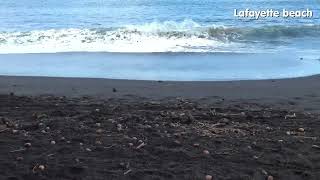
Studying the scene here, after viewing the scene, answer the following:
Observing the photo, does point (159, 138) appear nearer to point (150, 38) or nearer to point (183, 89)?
point (183, 89)

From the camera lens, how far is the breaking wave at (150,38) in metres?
17.0

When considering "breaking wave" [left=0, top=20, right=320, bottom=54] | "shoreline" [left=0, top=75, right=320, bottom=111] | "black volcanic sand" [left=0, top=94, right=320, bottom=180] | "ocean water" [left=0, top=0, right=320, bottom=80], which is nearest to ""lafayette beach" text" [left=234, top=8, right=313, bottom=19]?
"ocean water" [left=0, top=0, right=320, bottom=80]

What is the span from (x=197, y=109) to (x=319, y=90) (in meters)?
3.17

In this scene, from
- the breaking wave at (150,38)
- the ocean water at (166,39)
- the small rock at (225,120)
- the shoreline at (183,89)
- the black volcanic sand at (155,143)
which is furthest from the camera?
the breaking wave at (150,38)

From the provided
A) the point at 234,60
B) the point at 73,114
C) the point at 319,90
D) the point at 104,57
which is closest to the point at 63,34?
the point at 104,57

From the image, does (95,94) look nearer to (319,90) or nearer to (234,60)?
(319,90)

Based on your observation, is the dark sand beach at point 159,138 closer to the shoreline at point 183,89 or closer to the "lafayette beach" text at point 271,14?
the shoreline at point 183,89

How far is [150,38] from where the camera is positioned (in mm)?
19891

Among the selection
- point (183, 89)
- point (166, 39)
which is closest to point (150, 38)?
point (166, 39)

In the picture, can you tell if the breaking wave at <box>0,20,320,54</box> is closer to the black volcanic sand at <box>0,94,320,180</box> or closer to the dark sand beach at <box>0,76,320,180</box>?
the dark sand beach at <box>0,76,320,180</box>

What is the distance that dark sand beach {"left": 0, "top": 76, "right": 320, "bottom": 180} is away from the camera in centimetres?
447

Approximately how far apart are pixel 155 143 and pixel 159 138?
0.56ft

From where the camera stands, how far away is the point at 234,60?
44.3 ft

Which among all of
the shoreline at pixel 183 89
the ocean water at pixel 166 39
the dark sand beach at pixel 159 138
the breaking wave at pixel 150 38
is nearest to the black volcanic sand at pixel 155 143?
the dark sand beach at pixel 159 138
